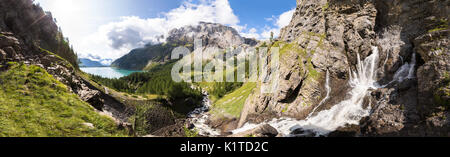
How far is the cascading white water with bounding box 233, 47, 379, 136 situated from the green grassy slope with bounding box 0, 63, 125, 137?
30942 millimetres

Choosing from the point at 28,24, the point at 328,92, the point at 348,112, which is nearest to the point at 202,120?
the point at 328,92

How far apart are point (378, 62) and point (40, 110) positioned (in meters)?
57.9

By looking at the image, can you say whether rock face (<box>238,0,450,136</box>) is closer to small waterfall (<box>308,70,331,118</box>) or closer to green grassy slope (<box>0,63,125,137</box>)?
small waterfall (<box>308,70,331,118</box>)

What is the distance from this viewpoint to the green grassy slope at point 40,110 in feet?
42.4

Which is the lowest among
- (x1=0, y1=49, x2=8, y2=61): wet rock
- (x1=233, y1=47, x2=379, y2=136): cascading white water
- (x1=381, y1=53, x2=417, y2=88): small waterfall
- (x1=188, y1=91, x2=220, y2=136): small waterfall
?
(x1=188, y1=91, x2=220, y2=136): small waterfall

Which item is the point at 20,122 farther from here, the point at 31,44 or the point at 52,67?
the point at 31,44

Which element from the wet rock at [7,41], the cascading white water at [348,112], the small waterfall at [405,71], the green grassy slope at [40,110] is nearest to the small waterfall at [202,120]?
the cascading white water at [348,112]

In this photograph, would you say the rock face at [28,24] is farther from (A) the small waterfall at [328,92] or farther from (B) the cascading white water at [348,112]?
(A) the small waterfall at [328,92]

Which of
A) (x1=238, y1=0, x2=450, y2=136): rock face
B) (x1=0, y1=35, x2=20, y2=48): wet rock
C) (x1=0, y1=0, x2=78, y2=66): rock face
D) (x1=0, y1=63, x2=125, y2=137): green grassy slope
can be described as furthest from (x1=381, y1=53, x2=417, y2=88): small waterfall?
(x1=0, y1=0, x2=78, y2=66): rock face

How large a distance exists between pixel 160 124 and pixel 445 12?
65752mm

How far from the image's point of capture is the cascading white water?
29.0 m

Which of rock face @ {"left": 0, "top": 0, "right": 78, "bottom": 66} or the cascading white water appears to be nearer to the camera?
rock face @ {"left": 0, "top": 0, "right": 78, "bottom": 66}
